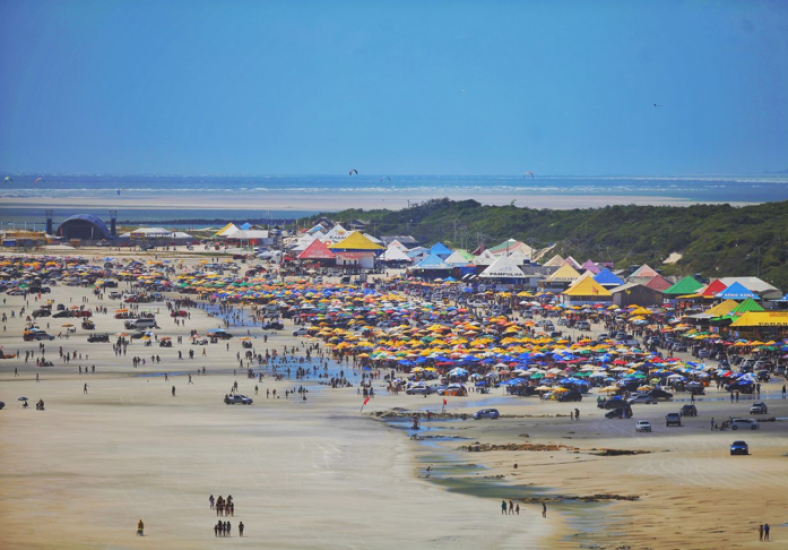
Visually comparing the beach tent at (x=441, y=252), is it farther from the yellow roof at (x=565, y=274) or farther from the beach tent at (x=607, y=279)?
the beach tent at (x=607, y=279)

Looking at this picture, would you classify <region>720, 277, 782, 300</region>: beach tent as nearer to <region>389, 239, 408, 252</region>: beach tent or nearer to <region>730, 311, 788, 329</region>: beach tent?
<region>730, 311, 788, 329</region>: beach tent

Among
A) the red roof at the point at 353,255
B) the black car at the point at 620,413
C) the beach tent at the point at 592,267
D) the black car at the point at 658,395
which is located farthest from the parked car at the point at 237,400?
the red roof at the point at 353,255

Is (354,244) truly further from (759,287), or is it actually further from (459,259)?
(759,287)

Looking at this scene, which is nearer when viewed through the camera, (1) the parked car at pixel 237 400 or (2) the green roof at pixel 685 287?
(1) the parked car at pixel 237 400

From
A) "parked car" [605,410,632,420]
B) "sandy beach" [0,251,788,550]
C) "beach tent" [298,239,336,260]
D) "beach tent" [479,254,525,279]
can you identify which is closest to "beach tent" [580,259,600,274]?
"beach tent" [479,254,525,279]

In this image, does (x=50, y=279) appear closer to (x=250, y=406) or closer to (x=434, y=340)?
(x=434, y=340)

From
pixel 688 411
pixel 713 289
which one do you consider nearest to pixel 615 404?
pixel 688 411
